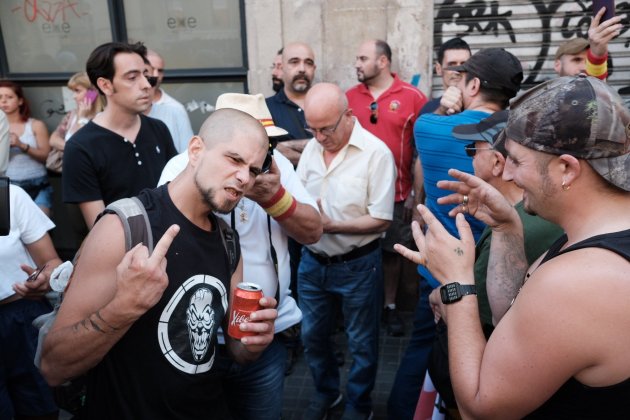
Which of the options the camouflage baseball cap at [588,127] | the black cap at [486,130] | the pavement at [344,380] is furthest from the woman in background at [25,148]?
the camouflage baseball cap at [588,127]

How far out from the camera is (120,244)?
1787 mm

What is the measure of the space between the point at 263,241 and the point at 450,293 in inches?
45.4

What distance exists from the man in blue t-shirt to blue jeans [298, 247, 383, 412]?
40cm

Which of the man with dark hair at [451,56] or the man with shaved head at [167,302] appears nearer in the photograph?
the man with shaved head at [167,302]

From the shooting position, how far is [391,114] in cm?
483

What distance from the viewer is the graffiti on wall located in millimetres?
5102

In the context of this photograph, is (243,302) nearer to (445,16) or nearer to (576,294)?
(576,294)

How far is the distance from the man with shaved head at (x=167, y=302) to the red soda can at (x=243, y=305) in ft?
A: 0.12

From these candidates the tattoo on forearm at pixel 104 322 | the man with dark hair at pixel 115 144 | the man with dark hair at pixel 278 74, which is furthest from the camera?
the man with dark hair at pixel 278 74

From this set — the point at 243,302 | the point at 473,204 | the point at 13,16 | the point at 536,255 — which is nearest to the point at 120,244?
the point at 243,302

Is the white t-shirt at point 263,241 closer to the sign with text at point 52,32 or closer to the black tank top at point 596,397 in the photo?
the black tank top at point 596,397

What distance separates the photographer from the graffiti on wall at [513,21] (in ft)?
16.7

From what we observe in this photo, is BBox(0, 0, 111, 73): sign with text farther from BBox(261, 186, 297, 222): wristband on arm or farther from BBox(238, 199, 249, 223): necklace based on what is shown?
BBox(261, 186, 297, 222): wristband on arm

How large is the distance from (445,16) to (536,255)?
3.79 meters
